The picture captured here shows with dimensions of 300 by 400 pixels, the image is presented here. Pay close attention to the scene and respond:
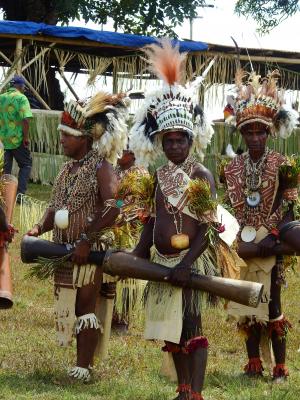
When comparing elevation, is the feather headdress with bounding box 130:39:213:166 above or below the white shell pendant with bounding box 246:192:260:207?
above

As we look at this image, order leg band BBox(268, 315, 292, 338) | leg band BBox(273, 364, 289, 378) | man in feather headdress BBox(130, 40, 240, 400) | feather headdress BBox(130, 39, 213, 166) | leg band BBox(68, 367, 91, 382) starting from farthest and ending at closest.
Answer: leg band BBox(268, 315, 292, 338) < leg band BBox(273, 364, 289, 378) < leg band BBox(68, 367, 91, 382) < feather headdress BBox(130, 39, 213, 166) < man in feather headdress BBox(130, 40, 240, 400)

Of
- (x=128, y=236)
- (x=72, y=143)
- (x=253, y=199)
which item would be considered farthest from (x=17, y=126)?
(x=253, y=199)

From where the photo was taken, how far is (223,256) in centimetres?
601

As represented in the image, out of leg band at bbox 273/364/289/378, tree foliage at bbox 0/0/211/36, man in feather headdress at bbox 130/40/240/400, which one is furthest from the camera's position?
tree foliage at bbox 0/0/211/36

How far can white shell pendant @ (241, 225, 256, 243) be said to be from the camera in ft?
22.3

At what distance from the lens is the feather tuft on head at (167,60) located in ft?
19.9

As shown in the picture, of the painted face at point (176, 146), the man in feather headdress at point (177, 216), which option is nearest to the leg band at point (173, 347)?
the man in feather headdress at point (177, 216)

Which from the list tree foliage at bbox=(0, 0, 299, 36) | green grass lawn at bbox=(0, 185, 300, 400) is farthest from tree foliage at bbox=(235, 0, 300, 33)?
green grass lawn at bbox=(0, 185, 300, 400)

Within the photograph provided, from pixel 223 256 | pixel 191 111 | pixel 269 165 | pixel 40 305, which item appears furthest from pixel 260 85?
pixel 40 305

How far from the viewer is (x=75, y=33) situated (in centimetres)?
1741

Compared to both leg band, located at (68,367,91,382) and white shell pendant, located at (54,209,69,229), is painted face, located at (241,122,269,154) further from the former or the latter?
leg band, located at (68,367,91,382)

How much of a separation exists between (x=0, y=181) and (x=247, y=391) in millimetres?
2068

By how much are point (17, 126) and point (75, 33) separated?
373 centimetres

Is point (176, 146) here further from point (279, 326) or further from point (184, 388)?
point (279, 326)
